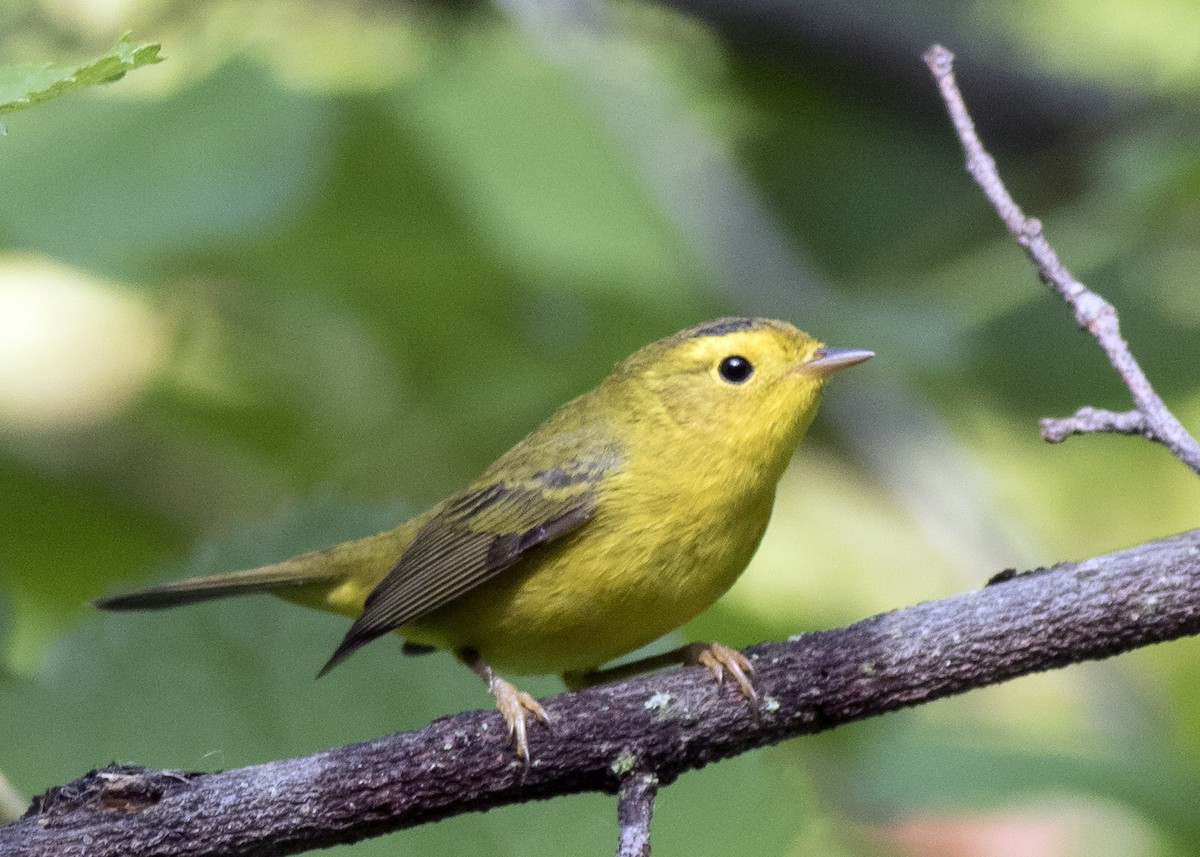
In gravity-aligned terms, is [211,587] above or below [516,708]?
above

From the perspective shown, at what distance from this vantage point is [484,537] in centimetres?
395

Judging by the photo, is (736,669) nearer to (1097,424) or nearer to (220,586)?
(1097,424)

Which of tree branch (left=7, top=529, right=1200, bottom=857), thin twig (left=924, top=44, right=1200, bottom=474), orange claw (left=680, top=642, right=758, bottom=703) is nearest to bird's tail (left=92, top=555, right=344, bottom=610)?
tree branch (left=7, top=529, right=1200, bottom=857)

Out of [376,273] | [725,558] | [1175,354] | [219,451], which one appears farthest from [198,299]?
[1175,354]

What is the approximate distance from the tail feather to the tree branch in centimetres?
121

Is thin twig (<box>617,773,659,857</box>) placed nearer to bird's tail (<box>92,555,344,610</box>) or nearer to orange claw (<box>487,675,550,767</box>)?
orange claw (<box>487,675,550,767</box>)

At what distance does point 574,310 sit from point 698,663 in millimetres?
1779

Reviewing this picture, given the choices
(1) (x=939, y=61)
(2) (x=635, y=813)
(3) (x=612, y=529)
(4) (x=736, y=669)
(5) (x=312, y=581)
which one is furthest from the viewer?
(5) (x=312, y=581)

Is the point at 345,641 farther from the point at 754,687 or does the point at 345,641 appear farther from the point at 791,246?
the point at 791,246

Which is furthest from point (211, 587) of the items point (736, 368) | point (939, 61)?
point (939, 61)

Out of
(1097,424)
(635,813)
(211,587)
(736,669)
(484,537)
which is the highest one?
(484,537)

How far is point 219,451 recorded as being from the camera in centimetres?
529

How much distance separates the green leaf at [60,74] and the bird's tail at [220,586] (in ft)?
7.29

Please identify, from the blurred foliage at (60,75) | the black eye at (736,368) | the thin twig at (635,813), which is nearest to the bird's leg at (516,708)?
the thin twig at (635,813)
